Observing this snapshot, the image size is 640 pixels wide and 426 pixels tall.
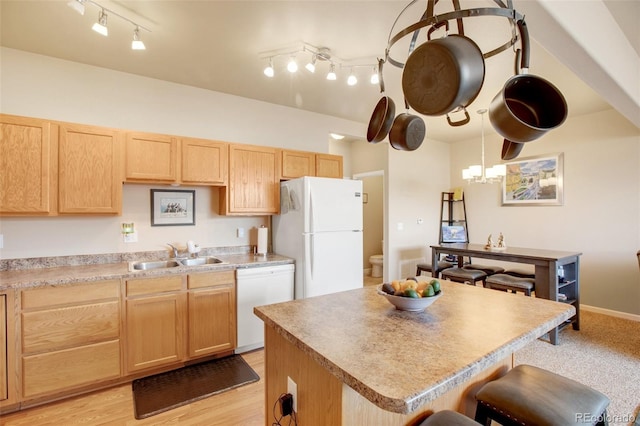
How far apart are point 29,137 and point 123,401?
2101 millimetres

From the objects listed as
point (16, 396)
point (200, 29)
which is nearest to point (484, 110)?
point (200, 29)

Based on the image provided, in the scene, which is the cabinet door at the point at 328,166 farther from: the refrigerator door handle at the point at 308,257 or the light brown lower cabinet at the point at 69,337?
the light brown lower cabinet at the point at 69,337

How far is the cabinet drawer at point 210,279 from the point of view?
2.70m

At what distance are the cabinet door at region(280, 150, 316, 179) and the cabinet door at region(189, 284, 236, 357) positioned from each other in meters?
1.43

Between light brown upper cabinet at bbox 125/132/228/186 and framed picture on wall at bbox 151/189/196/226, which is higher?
light brown upper cabinet at bbox 125/132/228/186

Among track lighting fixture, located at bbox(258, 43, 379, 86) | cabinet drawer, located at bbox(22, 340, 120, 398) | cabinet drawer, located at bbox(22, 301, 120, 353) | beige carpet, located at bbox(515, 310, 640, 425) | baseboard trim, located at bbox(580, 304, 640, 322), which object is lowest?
beige carpet, located at bbox(515, 310, 640, 425)

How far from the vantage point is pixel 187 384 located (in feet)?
8.19

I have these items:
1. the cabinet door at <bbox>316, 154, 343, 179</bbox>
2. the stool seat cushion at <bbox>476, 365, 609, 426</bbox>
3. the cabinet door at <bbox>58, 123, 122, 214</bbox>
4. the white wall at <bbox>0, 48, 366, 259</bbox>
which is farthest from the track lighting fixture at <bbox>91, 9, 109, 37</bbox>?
the stool seat cushion at <bbox>476, 365, 609, 426</bbox>

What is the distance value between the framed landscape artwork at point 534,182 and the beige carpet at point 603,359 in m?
1.74

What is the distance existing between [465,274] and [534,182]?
6.50 ft

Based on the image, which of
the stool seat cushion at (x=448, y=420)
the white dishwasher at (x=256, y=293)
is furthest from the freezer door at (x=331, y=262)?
the stool seat cushion at (x=448, y=420)

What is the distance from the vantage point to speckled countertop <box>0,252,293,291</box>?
2201mm

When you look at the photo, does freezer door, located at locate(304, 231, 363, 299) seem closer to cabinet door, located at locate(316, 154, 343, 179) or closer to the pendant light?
cabinet door, located at locate(316, 154, 343, 179)

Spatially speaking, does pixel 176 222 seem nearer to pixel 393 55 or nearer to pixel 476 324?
pixel 393 55
